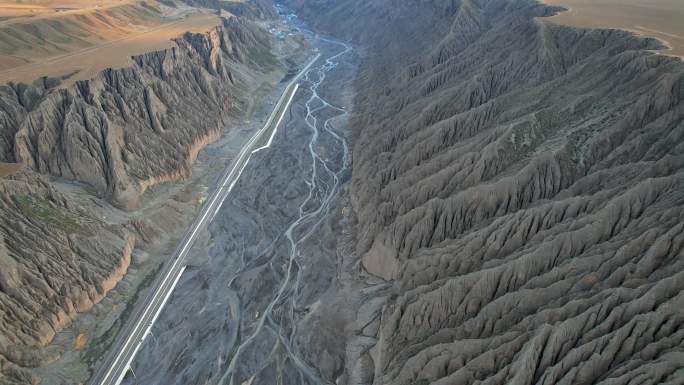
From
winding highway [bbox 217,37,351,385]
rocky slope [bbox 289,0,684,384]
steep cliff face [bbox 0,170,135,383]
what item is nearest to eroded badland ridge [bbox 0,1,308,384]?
steep cliff face [bbox 0,170,135,383]

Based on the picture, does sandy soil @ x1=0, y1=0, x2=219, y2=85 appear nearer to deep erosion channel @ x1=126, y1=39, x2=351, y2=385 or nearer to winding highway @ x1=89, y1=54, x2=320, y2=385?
winding highway @ x1=89, y1=54, x2=320, y2=385

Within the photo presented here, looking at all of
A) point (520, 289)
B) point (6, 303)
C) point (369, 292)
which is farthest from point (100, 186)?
point (520, 289)

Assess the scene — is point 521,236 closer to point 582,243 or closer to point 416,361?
point 582,243

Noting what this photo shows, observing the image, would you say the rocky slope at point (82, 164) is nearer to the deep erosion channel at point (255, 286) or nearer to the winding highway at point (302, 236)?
the deep erosion channel at point (255, 286)

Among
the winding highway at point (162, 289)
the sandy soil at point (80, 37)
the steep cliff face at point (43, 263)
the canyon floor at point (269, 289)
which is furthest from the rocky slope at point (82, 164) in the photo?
the canyon floor at point (269, 289)

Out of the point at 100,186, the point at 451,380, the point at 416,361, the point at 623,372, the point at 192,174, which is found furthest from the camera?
the point at 192,174

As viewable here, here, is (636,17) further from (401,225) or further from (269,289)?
(269,289)
